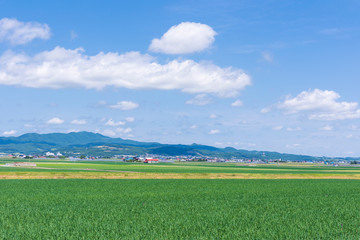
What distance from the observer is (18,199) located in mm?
38156

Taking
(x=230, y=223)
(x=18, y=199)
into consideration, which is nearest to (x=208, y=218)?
(x=230, y=223)

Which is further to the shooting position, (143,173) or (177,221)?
(143,173)

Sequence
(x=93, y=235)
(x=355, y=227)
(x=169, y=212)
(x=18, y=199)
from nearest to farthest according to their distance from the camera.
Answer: (x=93, y=235) → (x=355, y=227) → (x=169, y=212) → (x=18, y=199)

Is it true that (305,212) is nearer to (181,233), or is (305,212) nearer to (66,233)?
(181,233)

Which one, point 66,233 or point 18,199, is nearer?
point 66,233

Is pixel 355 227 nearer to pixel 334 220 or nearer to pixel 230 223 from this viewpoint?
pixel 334 220

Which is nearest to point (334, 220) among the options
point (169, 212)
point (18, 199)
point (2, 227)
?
point (169, 212)

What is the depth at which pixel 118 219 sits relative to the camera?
83.7ft

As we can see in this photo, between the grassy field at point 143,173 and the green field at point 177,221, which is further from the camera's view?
the grassy field at point 143,173

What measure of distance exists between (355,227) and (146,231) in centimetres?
1234

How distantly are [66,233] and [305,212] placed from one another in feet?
58.8

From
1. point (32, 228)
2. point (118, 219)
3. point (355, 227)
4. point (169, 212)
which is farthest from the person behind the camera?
point (169, 212)

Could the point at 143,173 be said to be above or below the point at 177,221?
above

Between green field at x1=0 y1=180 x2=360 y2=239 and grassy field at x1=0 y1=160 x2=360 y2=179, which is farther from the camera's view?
grassy field at x1=0 y1=160 x2=360 y2=179
